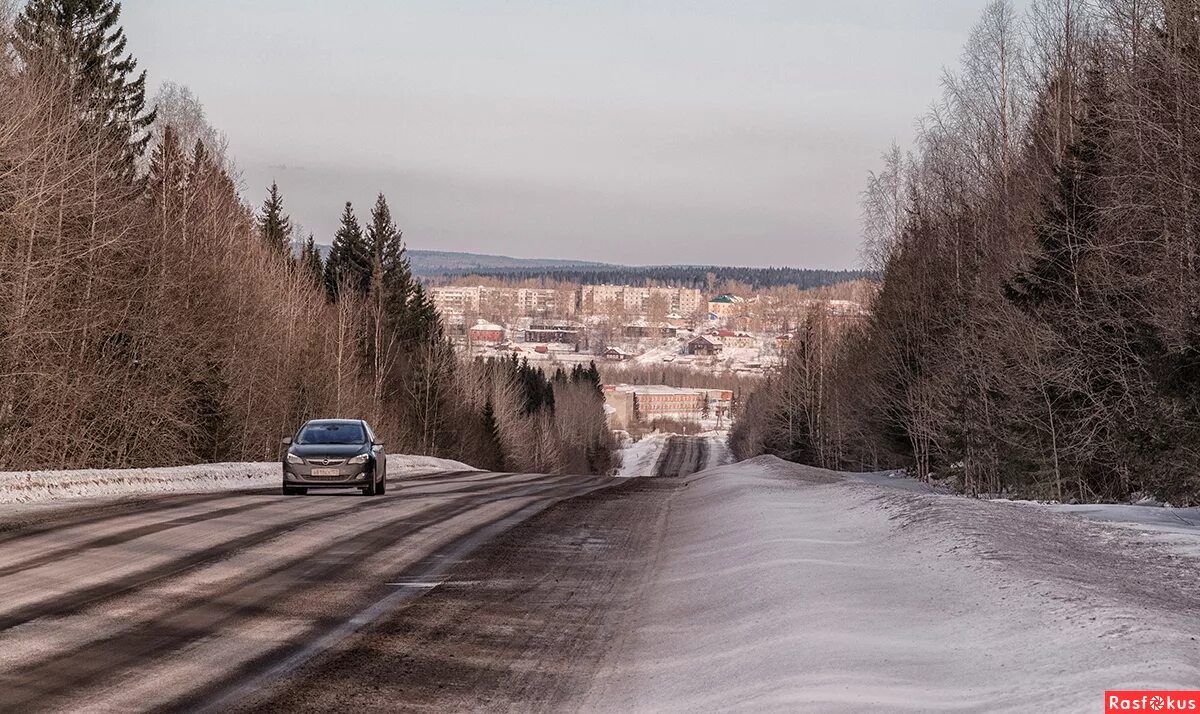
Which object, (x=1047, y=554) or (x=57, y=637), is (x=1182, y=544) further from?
(x=57, y=637)

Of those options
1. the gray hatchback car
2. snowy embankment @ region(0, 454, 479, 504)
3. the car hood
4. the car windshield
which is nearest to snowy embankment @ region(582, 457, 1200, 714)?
the gray hatchback car

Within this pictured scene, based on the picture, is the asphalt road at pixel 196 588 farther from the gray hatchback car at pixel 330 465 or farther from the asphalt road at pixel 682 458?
the asphalt road at pixel 682 458

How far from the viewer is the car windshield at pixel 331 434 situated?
23922 millimetres

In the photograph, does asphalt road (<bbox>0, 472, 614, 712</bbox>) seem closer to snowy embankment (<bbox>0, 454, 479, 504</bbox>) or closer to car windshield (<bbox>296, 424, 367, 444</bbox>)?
snowy embankment (<bbox>0, 454, 479, 504</bbox>)

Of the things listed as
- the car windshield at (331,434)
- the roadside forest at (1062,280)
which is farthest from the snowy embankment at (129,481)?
the roadside forest at (1062,280)

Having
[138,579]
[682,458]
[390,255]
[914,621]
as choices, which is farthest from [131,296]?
[682,458]

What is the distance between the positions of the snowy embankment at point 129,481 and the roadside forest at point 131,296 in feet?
13.2

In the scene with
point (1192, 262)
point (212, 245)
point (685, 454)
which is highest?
point (212, 245)

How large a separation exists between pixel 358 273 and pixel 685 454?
7744cm

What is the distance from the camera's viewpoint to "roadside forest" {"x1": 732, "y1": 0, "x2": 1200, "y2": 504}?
2108cm

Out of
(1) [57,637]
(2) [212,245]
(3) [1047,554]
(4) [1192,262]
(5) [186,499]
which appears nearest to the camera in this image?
(1) [57,637]

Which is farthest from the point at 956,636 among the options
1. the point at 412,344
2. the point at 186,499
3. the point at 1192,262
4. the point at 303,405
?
the point at 412,344

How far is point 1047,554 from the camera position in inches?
430

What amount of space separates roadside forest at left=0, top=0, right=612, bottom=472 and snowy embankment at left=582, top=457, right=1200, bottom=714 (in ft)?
62.8
